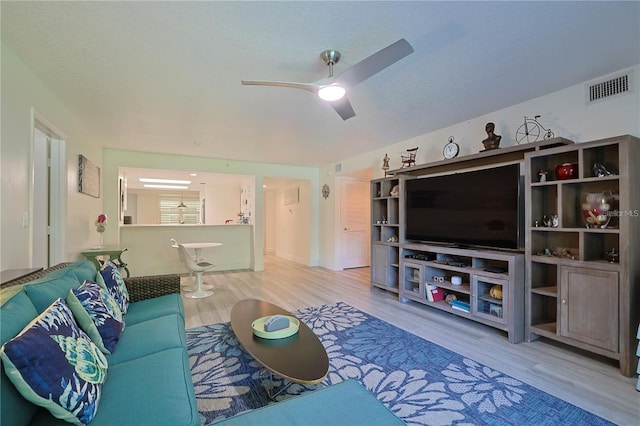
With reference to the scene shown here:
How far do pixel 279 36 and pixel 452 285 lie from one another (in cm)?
310

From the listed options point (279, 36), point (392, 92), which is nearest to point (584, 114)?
point (392, 92)

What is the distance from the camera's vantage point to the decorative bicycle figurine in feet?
9.80

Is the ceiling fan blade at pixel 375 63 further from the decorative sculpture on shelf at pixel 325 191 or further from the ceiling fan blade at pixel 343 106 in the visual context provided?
the decorative sculpture on shelf at pixel 325 191

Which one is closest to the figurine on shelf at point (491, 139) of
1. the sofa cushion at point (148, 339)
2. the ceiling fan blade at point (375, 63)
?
the ceiling fan blade at point (375, 63)

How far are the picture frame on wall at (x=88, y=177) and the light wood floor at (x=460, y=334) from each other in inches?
81.1

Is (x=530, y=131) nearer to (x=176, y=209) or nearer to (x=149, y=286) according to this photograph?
(x=149, y=286)

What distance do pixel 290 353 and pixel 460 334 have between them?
197cm

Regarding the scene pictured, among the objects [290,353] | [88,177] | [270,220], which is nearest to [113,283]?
[290,353]

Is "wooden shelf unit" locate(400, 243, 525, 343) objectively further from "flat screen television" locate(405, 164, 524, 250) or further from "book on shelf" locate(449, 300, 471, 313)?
"flat screen television" locate(405, 164, 524, 250)

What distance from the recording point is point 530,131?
308 centimetres

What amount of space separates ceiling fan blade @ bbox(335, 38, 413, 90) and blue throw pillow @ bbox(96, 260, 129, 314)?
2.25m

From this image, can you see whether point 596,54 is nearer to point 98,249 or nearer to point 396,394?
point 396,394

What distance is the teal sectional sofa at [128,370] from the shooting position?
102cm

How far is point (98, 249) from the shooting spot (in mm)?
3818
